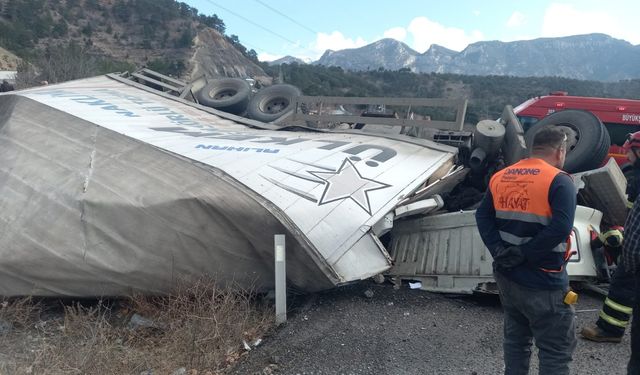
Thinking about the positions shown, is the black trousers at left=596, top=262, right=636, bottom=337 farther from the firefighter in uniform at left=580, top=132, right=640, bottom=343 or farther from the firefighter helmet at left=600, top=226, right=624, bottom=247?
the firefighter helmet at left=600, top=226, right=624, bottom=247

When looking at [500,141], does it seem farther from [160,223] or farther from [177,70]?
[177,70]

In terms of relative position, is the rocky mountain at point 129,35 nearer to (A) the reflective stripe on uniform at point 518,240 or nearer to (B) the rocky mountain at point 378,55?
(A) the reflective stripe on uniform at point 518,240

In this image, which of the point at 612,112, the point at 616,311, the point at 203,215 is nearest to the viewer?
the point at 616,311

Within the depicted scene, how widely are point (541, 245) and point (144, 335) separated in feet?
10.1

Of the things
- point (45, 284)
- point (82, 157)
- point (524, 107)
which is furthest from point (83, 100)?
A: point (524, 107)

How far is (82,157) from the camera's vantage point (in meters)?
4.84

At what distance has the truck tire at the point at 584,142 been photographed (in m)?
6.62

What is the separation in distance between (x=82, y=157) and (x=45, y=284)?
1.26 meters

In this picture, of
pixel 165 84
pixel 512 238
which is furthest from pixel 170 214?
pixel 165 84

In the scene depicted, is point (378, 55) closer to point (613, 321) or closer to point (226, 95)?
point (226, 95)

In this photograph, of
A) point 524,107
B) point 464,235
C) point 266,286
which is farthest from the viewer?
point 524,107

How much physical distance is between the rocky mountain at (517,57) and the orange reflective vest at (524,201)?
12042 cm

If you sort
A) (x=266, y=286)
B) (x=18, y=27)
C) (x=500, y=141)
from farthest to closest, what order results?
(x=18, y=27)
(x=500, y=141)
(x=266, y=286)

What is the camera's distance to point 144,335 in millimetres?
3996
